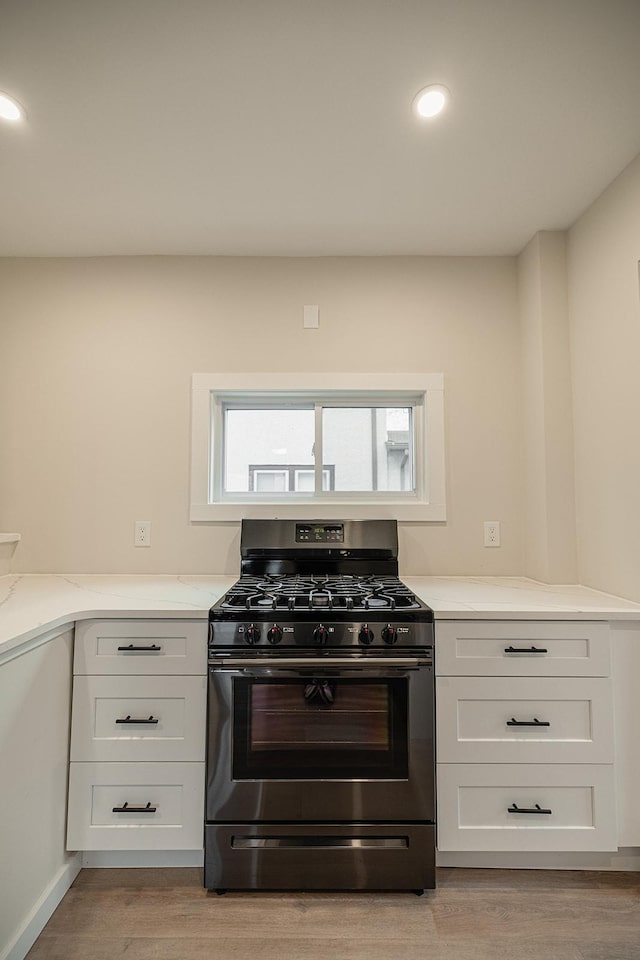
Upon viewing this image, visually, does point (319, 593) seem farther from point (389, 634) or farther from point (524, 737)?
point (524, 737)

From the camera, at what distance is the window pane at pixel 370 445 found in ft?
8.52

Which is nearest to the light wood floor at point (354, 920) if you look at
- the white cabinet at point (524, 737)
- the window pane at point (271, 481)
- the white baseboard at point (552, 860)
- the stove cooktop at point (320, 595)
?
the white baseboard at point (552, 860)

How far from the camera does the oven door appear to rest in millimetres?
1642

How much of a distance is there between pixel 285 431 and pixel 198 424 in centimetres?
45

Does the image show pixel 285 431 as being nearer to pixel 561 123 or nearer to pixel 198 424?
pixel 198 424

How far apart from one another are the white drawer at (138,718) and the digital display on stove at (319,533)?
0.83m

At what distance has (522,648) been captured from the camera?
1.71 meters

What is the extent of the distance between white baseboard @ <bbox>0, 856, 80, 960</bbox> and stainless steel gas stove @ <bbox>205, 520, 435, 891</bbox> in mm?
471

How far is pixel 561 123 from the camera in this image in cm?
169

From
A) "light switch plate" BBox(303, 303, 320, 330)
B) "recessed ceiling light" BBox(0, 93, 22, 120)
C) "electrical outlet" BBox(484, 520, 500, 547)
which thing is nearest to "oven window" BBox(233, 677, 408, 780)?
"electrical outlet" BBox(484, 520, 500, 547)

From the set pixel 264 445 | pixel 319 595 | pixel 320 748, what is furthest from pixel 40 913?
pixel 264 445

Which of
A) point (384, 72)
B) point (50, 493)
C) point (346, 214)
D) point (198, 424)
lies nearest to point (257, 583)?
→ point (198, 424)

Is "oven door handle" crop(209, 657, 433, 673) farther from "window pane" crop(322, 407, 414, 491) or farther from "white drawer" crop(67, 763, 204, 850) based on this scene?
"window pane" crop(322, 407, 414, 491)

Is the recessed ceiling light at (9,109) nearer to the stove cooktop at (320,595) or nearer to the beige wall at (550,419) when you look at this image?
the stove cooktop at (320,595)
